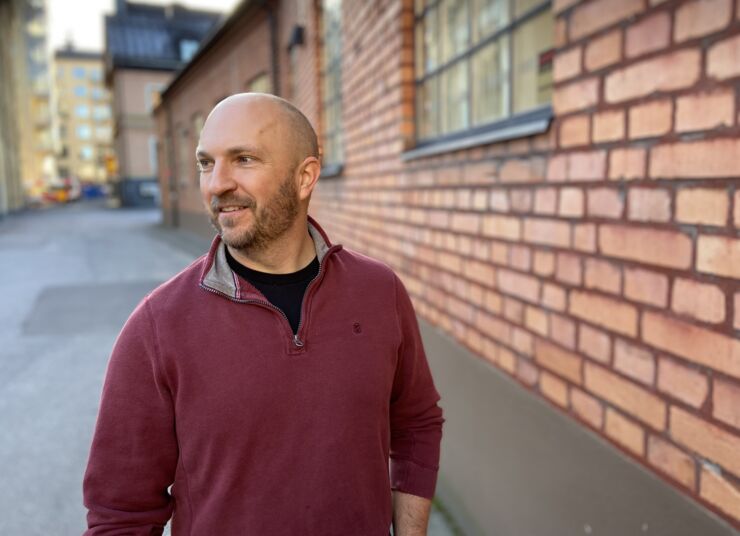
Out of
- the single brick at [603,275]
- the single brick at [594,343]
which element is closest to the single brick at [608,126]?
the single brick at [603,275]

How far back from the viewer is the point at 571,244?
2074 millimetres

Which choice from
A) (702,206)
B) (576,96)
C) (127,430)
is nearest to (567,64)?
(576,96)

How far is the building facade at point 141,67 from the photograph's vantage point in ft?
104

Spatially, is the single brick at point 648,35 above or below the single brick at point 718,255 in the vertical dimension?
above

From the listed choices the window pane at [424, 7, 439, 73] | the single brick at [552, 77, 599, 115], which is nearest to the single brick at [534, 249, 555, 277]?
the single brick at [552, 77, 599, 115]

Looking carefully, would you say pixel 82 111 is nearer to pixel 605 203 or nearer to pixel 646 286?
pixel 605 203

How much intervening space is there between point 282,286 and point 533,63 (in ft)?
5.60

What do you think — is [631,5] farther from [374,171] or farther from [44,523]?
[44,523]

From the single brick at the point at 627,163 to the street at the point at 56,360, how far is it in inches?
80.1

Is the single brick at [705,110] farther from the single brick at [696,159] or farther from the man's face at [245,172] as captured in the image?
the man's face at [245,172]

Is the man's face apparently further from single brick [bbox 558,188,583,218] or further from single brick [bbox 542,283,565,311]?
single brick [bbox 542,283,565,311]

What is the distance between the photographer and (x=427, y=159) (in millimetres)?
3379

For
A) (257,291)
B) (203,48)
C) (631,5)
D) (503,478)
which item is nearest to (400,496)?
(257,291)

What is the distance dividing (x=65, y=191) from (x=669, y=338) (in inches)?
2141
